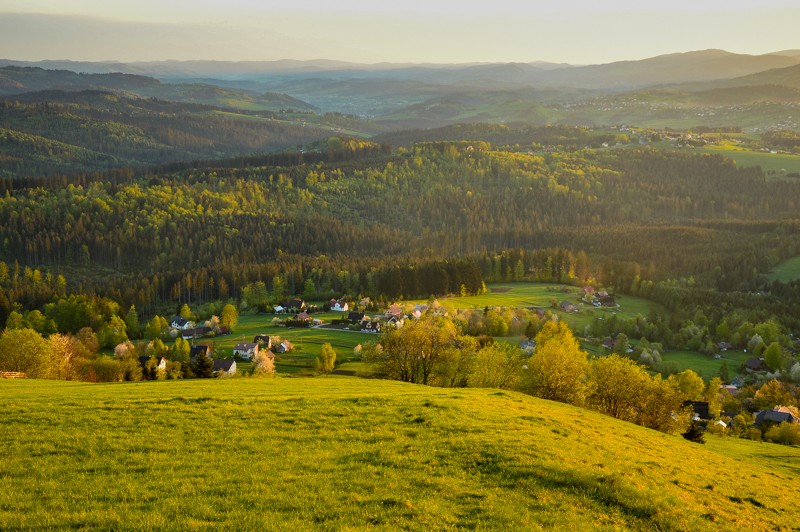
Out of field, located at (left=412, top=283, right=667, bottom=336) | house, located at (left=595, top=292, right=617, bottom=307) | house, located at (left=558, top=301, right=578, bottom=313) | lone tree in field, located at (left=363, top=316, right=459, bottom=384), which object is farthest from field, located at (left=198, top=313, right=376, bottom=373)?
house, located at (left=595, top=292, right=617, bottom=307)

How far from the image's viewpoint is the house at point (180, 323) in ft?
414

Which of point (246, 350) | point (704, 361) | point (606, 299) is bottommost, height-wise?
point (704, 361)

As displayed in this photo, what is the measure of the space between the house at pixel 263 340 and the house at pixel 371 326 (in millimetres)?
20188

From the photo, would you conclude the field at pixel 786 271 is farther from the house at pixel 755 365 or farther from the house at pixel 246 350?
the house at pixel 246 350

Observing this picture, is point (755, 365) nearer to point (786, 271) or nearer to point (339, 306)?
point (786, 271)

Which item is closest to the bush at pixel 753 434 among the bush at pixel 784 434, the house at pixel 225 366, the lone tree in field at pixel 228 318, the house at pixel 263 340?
the bush at pixel 784 434

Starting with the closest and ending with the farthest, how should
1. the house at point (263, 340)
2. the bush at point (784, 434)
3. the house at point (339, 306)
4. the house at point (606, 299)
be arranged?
the bush at point (784, 434), the house at point (263, 340), the house at point (339, 306), the house at point (606, 299)

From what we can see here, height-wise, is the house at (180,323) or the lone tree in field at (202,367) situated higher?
the lone tree in field at (202,367)

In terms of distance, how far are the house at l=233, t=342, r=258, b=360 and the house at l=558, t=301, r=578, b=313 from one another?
74909 millimetres

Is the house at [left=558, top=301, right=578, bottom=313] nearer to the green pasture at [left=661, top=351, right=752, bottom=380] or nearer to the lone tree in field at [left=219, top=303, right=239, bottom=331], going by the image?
the green pasture at [left=661, top=351, right=752, bottom=380]

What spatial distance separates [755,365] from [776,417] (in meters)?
38.6

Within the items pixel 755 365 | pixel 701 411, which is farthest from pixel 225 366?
pixel 755 365

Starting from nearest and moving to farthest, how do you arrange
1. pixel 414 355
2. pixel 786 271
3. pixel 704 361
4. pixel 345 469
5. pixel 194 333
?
pixel 345 469, pixel 414 355, pixel 704 361, pixel 194 333, pixel 786 271

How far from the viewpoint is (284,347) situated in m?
Result: 105
